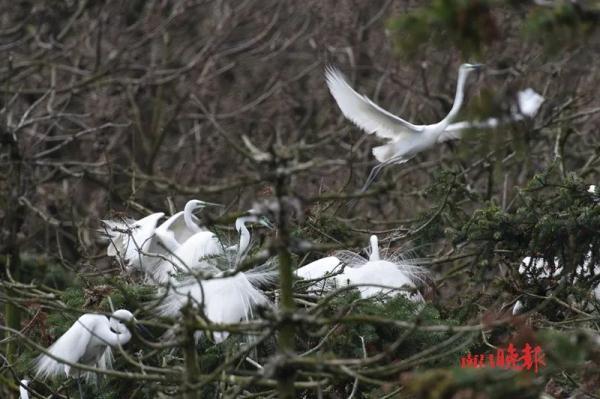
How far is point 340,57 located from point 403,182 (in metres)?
2.83

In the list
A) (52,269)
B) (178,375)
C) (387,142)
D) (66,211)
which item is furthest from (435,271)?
(178,375)

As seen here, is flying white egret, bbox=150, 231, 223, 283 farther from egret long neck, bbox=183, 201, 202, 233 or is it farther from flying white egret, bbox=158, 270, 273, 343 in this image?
flying white egret, bbox=158, 270, 273, 343

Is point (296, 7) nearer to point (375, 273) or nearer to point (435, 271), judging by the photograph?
point (435, 271)

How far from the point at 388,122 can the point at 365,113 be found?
142 millimetres

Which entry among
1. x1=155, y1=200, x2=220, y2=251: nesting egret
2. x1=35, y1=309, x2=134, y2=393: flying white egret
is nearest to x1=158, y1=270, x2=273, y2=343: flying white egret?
x1=35, y1=309, x2=134, y2=393: flying white egret

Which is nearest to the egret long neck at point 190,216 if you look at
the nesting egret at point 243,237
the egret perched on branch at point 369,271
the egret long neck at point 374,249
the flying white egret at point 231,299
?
the nesting egret at point 243,237

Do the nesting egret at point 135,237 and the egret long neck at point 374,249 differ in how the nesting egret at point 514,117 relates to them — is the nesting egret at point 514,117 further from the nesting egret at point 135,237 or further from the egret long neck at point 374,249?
the nesting egret at point 135,237

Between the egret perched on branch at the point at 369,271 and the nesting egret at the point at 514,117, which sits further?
the egret perched on branch at the point at 369,271

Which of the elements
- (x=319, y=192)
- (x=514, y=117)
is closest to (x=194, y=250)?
(x=319, y=192)

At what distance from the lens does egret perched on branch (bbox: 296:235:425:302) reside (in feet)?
19.2

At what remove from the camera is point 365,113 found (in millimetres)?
6680

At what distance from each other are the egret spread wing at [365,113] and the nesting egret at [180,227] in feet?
3.17

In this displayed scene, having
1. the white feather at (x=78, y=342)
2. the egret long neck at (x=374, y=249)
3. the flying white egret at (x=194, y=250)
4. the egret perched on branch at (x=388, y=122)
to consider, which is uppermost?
the egret perched on branch at (x=388, y=122)

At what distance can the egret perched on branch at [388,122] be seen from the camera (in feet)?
21.5
